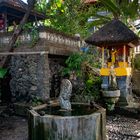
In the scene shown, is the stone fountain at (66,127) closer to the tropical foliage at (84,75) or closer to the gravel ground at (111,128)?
the gravel ground at (111,128)

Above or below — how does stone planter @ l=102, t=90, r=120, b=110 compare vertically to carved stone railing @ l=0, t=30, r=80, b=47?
below

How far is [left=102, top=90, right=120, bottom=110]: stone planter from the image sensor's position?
1249 cm

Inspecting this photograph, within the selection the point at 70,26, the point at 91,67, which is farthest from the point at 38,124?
the point at 70,26

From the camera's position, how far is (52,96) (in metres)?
13.1

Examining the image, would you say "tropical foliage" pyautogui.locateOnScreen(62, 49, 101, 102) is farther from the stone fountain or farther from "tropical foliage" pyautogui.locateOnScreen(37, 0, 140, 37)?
the stone fountain

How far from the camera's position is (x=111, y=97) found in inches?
494

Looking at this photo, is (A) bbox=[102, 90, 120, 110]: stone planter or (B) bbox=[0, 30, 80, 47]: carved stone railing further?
(A) bbox=[102, 90, 120, 110]: stone planter

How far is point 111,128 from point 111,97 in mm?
2492

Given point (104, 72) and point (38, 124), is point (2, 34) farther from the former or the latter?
point (38, 124)

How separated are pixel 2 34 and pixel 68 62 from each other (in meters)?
3.26

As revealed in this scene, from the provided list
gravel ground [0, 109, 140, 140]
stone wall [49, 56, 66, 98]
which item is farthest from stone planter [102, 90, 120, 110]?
stone wall [49, 56, 66, 98]

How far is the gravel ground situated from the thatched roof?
10.4ft

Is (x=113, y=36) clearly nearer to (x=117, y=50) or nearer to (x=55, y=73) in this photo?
(x=117, y=50)

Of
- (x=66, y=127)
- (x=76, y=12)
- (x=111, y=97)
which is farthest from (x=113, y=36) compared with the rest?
(x=66, y=127)
